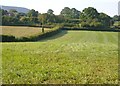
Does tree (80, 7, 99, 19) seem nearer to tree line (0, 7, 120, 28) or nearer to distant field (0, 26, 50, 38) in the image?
tree line (0, 7, 120, 28)

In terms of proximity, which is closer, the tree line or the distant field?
the distant field

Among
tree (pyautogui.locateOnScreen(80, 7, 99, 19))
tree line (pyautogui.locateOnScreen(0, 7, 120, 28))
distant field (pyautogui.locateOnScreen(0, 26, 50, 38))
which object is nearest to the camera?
distant field (pyautogui.locateOnScreen(0, 26, 50, 38))

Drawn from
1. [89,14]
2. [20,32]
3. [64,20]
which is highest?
[89,14]

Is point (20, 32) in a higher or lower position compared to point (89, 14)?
lower

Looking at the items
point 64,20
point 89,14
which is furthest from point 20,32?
point 89,14

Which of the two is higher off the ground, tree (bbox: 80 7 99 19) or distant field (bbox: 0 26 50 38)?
tree (bbox: 80 7 99 19)

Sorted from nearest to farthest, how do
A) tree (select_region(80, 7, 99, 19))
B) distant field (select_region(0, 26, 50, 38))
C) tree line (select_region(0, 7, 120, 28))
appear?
1. distant field (select_region(0, 26, 50, 38))
2. tree line (select_region(0, 7, 120, 28))
3. tree (select_region(80, 7, 99, 19))

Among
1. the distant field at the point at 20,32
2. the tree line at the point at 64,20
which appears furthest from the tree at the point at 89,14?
the distant field at the point at 20,32

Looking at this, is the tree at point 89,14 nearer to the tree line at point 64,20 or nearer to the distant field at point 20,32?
the tree line at point 64,20

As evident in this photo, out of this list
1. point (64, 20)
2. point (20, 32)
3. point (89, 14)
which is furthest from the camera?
point (89, 14)

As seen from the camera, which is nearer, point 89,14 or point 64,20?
point 64,20

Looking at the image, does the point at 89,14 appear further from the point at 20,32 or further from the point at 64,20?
the point at 20,32

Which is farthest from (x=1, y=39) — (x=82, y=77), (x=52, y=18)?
(x=52, y=18)

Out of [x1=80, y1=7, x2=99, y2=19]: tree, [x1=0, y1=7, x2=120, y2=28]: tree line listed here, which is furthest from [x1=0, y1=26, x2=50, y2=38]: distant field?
[x1=80, y1=7, x2=99, y2=19]: tree
